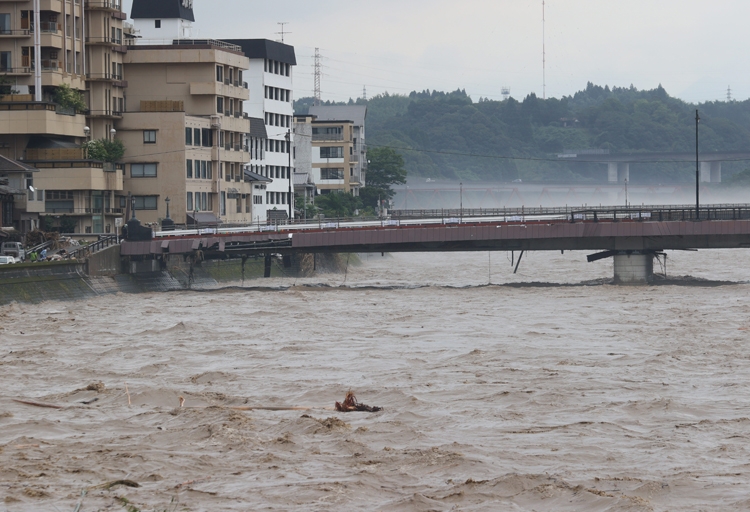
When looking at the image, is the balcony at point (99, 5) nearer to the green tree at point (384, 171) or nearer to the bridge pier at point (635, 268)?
the bridge pier at point (635, 268)

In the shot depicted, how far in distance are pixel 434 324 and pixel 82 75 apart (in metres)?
48.3

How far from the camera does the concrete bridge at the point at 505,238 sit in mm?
74000

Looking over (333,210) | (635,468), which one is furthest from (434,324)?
(333,210)

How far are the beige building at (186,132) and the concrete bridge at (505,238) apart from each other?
16.2 meters

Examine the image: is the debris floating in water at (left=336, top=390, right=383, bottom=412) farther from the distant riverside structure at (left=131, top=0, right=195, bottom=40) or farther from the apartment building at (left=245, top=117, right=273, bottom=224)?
the distant riverside structure at (left=131, top=0, right=195, bottom=40)

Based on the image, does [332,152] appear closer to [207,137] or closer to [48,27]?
[207,137]

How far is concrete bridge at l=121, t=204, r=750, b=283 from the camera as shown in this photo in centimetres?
7400

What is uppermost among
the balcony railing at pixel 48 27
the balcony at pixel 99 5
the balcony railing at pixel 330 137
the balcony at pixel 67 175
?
the balcony at pixel 99 5

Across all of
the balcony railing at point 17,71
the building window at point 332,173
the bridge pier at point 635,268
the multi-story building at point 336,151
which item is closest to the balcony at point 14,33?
the balcony railing at point 17,71

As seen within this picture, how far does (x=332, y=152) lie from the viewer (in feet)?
501

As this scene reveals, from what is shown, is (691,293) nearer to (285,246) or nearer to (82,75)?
(285,246)

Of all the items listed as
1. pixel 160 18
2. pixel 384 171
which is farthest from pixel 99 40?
pixel 384 171

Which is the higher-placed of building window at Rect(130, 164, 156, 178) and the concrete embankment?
building window at Rect(130, 164, 156, 178)

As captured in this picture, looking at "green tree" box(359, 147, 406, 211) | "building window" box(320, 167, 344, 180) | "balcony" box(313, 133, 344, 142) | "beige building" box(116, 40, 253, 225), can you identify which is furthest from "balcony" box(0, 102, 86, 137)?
"green tree" box(359, 147, 406, 211)
